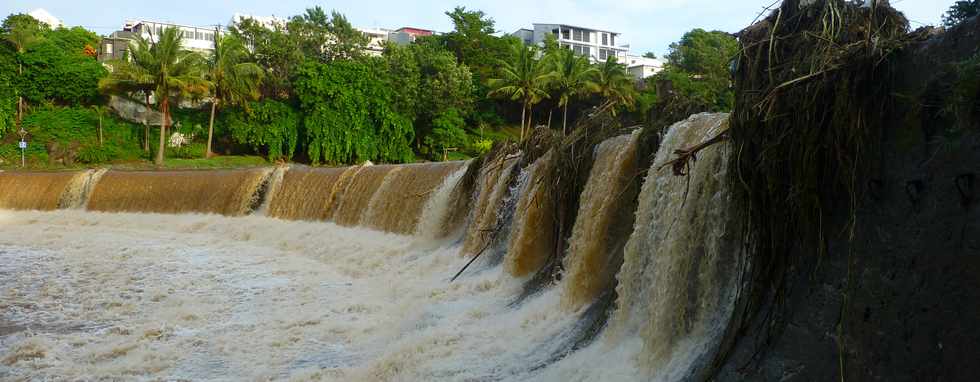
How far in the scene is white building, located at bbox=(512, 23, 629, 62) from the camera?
65.7 m

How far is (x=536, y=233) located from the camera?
7.34m

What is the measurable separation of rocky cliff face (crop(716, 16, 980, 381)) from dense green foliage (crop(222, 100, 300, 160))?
2848 centimetres

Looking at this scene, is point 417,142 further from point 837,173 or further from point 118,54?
point 837,173

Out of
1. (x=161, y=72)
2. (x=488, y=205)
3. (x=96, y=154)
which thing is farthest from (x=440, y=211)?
(x=96, y=154)

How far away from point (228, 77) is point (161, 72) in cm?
259

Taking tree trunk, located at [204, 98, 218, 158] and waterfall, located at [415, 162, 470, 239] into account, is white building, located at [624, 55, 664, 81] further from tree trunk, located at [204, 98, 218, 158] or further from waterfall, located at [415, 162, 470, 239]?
waterfall, located at [415, 162, 470, 239]

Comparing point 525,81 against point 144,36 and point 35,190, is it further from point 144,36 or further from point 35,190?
point 144,36

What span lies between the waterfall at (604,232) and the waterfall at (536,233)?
996mm

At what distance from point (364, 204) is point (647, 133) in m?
8.21

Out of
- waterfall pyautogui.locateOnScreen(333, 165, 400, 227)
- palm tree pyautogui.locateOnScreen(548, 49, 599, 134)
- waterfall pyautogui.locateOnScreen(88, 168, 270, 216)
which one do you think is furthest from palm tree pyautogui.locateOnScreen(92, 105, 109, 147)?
waterfall pyautogui.locateOnScreen(333, 165, 400, 227)

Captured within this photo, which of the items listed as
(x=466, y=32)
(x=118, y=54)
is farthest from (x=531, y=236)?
(x=118, y=54)

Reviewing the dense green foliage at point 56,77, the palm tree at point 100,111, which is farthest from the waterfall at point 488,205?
the dense green foliage at point 56,77

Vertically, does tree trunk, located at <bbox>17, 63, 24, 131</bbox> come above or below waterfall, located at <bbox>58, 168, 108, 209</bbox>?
above

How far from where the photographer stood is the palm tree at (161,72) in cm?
2717
